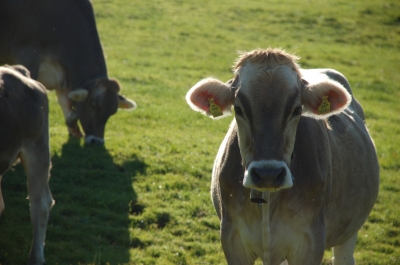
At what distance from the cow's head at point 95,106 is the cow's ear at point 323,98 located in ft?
23.5

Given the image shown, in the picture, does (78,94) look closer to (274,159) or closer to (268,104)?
(268,104)

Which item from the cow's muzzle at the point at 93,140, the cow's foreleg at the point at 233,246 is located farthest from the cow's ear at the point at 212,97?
the cow's muzzle at the point at 93,140

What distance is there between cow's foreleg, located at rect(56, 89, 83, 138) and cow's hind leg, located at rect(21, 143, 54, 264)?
483 cm

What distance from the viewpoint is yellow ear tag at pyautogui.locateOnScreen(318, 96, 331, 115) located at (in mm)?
4934

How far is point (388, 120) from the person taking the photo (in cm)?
1497

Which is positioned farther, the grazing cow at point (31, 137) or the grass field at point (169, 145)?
the grass field at point (169, 145)

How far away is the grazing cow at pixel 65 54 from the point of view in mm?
11375

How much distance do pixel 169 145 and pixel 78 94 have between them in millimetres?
2076

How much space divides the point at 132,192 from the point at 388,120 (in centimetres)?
827

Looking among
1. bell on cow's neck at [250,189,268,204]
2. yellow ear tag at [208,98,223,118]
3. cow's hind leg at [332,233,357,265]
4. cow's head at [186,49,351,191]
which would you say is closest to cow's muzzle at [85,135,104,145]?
cow's hind leg at [332,233,357,265]

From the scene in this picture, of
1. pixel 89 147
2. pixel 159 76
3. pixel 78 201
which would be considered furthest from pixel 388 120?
pixel 78 201

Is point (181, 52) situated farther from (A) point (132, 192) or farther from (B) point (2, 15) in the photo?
(A) point (132, 192)

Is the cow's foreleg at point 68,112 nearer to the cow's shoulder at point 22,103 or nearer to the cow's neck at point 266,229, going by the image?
the cow's shoulder at point 22,103

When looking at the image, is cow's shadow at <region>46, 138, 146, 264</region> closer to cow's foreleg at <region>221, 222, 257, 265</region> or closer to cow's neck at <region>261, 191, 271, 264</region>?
cow's foreleg at <region>221, 222, 257, 265</region>
